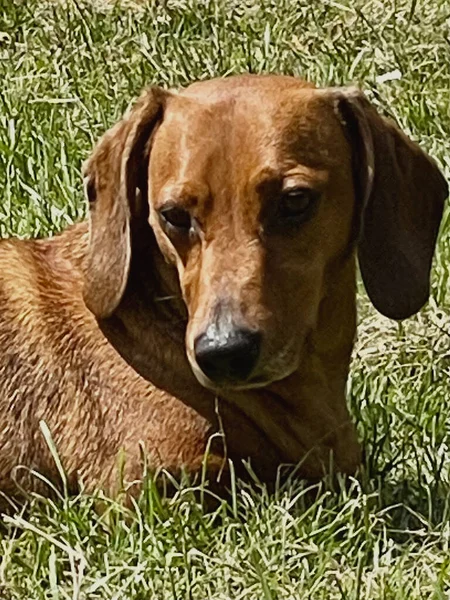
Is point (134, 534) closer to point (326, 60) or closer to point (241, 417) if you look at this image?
point (241, 417)

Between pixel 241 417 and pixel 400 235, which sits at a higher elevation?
pixel 400 235

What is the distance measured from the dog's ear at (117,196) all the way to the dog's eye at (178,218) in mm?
189

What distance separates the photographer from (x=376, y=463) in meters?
4.84

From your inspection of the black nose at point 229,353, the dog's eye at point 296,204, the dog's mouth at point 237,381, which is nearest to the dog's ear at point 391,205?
the dog's eye at point 296,204

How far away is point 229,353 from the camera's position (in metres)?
4.10

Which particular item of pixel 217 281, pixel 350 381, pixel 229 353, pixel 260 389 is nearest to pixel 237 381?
pixel 229 353

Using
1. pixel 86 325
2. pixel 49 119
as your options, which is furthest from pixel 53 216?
pixel 86 325

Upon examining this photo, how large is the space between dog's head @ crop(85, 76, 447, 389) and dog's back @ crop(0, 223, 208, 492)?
0.54 feet

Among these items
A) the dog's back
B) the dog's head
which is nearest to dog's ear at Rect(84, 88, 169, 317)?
the dog's head

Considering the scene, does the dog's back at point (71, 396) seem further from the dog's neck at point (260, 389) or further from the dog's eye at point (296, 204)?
the dog's eye at point (296, 204)

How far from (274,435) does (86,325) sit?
1.80 ft

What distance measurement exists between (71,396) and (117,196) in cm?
52

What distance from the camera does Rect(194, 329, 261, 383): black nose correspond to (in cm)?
409

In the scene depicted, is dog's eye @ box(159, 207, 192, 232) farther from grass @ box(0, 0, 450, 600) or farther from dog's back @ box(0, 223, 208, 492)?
grass @ box(0, 0, 450, 600)
